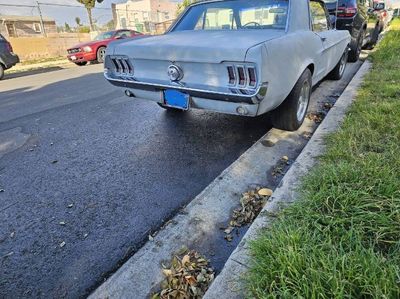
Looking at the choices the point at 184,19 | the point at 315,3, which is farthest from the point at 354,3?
the point at 184,19

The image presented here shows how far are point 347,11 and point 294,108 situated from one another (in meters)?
5.15

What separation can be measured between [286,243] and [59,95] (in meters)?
6.38

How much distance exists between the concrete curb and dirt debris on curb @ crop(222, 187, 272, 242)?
0.17 metres

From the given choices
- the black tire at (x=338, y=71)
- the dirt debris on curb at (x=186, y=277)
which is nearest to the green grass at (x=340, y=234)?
the dirt debris on curb at (x=186, y=277)

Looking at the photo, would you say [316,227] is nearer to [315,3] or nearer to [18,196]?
[18,196]

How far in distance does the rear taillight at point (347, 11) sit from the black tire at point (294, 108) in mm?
4563

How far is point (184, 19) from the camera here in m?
4.19

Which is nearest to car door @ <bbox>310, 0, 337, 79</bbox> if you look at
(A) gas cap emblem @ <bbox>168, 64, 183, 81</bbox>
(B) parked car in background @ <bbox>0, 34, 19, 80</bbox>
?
(A) gas cap emblem @ <bbox>168, 64, 183, 81</bbox>

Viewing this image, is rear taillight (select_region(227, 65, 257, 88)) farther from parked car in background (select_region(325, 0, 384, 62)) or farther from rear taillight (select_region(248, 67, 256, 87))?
parked car in background (select_region(325, 0, 384, 62))

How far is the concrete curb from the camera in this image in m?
1.59

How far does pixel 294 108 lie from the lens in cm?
342

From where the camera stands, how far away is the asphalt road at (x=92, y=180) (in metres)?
1.99

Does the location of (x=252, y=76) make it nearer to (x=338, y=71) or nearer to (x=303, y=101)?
(x=303, y=101)

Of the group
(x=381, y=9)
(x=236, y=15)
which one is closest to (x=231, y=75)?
(x=236, y=15)
